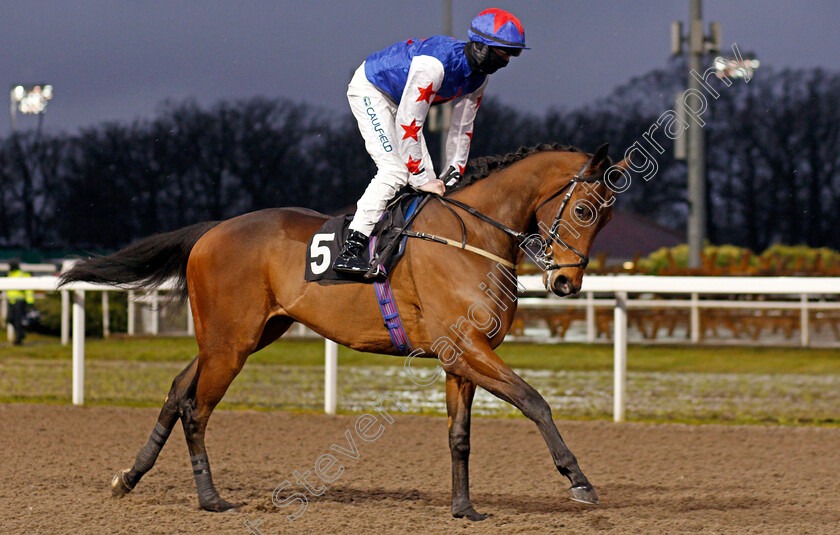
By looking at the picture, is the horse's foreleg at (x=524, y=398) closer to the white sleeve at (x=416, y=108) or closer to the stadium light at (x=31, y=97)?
the white sleeve at (x=416, y=108)

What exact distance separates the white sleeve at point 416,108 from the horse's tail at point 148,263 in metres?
1.31

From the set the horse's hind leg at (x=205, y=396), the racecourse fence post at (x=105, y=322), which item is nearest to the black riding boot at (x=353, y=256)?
the horse's hind leg at (x=205, y=396)

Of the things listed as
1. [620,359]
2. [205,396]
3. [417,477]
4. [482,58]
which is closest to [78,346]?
[205,396]

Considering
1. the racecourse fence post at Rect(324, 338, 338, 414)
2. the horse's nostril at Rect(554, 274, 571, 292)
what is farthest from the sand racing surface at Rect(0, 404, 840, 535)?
the horse's nostril at Rect(554, 274, 571, 292)

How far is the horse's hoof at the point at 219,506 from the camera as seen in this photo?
4023 millimetres

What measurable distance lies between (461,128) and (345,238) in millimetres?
774

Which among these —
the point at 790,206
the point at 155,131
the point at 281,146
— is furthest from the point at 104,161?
the point at 790,206

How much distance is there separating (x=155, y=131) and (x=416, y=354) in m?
26.0

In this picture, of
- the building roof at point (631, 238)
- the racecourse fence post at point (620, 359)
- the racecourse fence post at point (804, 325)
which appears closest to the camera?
the racecourse fence post at point (620, 359)

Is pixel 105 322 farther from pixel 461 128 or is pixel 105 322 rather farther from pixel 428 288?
pixel 428 288

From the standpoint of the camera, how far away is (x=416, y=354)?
4.10 meters

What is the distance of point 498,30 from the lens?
12.7 ft

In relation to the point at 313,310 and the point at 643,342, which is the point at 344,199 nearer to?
the point at 643,342

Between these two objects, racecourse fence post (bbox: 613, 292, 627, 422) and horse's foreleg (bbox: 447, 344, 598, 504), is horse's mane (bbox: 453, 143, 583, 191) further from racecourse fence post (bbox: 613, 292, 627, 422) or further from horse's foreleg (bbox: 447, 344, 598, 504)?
racecourse fence post (bbox: 613, 292, 627, 422)
